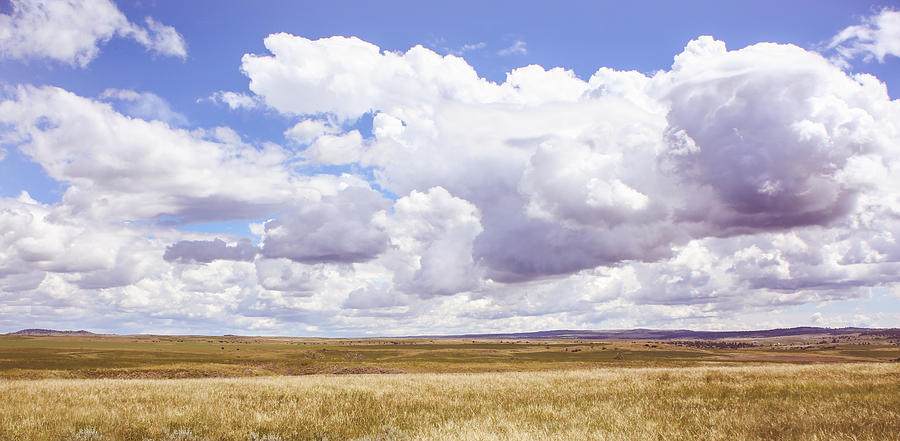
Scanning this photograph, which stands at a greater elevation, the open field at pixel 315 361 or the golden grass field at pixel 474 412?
the golden grass field at pixel 474 412

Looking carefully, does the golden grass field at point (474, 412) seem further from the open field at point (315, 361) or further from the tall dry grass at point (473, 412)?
the open field at point (315, 361)

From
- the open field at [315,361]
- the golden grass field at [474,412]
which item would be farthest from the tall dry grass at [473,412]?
the open field at [315,361]

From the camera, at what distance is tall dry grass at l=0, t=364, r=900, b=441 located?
34.6ft

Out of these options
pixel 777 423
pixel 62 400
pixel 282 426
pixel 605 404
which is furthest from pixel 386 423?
pixel 62 400

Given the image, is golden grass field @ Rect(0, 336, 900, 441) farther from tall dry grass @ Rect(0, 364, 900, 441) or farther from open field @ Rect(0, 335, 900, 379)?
open field @ Rect(0, 335, 900, 379)

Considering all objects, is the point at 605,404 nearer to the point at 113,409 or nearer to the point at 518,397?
the point at 518,397

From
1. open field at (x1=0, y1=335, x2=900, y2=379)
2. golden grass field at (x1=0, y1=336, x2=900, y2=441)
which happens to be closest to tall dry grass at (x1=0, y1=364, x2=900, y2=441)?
golden grass field at (x1=0, y1=336, x2=900, y2=441)

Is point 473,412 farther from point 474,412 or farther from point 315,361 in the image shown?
point 315,361

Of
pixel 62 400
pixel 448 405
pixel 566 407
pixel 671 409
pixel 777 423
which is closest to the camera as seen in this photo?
pixel 777 423

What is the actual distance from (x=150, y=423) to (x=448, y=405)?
7730 mm

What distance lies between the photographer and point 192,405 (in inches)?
619

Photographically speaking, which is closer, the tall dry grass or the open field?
the tall dry grass

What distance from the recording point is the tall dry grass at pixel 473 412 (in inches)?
415

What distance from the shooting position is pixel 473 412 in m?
13.9
